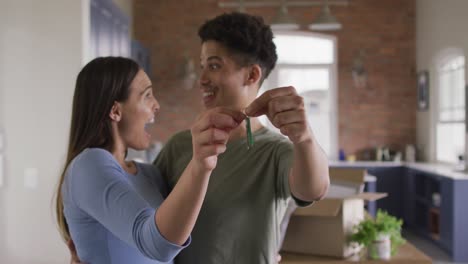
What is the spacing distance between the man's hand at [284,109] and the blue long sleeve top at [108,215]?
303 millimetres

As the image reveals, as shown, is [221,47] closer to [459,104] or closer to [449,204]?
[449,204]

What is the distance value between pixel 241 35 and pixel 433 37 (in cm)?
606

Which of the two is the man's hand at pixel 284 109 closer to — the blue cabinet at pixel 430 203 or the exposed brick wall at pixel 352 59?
the blue cabinet at pixel 430 203

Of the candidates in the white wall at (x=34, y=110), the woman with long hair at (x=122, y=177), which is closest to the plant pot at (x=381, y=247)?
the woman with long hair at (x=122, y=177)

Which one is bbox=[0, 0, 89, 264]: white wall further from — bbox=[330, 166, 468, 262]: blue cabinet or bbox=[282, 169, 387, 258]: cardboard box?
bbox=[330, 166, 468, 262]: blue cabinet

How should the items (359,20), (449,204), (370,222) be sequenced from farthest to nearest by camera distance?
(359,20)
(449,204)
(370,222)

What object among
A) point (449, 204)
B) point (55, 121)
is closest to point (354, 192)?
point (55, 121)

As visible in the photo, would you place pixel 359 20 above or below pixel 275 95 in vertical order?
above

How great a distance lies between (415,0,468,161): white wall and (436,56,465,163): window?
16 cm

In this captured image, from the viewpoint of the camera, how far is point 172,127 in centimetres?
763

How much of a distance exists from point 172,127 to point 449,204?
393cm

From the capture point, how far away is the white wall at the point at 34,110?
11.1 feet

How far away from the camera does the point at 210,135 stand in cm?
98

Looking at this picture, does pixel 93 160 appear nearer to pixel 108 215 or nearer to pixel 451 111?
pixel 108 215
